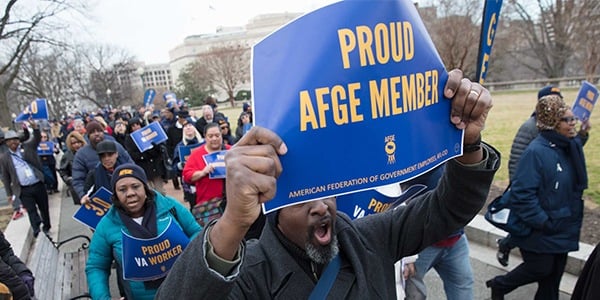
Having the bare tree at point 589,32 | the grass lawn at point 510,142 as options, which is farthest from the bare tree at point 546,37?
the grass lawn at point 510,142

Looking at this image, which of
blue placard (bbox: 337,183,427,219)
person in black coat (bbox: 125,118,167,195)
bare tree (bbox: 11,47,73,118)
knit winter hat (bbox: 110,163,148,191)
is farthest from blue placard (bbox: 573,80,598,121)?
bare tree (bbox: 11,47,73,118)

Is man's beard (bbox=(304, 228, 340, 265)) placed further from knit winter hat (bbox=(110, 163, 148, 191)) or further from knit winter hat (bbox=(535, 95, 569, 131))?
knit winter hat (bbox=(535, 95, 569, 131))

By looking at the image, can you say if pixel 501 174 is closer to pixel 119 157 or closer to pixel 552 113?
pixel 552 113

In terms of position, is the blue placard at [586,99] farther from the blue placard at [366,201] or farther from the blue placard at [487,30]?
the blue placard at [487,30]

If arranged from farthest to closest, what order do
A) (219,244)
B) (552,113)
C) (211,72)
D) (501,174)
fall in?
(211,72) < (501,174) < (552,113) < (219,244)

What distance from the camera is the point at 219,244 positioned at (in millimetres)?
1170

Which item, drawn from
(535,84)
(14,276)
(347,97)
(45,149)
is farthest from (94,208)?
(535,84)

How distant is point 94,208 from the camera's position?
407 centimetres

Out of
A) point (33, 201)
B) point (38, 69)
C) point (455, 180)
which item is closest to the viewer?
point (455, 180)

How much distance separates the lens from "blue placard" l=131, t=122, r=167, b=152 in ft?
23.5

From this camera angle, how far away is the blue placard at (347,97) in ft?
3.96

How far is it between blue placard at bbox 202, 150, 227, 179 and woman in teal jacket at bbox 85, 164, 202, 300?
3.91ft

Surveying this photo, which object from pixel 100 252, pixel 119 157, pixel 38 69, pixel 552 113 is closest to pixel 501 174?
pixel 552 113

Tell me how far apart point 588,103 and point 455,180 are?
4.53m
